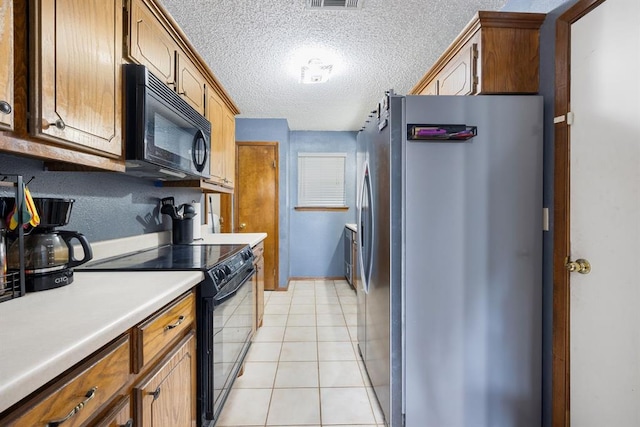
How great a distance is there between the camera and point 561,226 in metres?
1.41

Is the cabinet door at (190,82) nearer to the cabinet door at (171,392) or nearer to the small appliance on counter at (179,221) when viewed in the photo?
the small appliance on counter at (179,221)

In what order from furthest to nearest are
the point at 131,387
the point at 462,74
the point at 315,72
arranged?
1. the point at 315,72
2. the point at 462,74
3. the point at 131,387

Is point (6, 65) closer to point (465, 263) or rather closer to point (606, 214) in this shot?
point (465, 263)

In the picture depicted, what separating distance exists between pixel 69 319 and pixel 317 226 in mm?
4148

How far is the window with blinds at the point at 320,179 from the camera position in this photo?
15.8ft

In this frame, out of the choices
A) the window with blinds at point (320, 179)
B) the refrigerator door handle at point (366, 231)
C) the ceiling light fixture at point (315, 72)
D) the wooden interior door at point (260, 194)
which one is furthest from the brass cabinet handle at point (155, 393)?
the window with blinds at point (320, 179)

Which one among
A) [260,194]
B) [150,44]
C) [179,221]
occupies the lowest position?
[179,221]

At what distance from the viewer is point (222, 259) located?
5.24ft

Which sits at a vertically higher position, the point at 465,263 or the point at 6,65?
the point at 6,65

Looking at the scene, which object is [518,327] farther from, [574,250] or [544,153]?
[544,153]

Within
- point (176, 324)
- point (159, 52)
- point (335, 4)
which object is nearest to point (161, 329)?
point (176, 324)

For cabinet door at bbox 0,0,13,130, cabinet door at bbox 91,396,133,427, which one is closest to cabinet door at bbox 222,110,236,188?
cabinet door at bbox 0,0,13,130

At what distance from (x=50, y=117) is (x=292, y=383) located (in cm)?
195

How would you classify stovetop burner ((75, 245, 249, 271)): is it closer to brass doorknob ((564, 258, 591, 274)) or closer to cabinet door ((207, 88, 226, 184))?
cabinet door ((207, 88, 226, 184))
